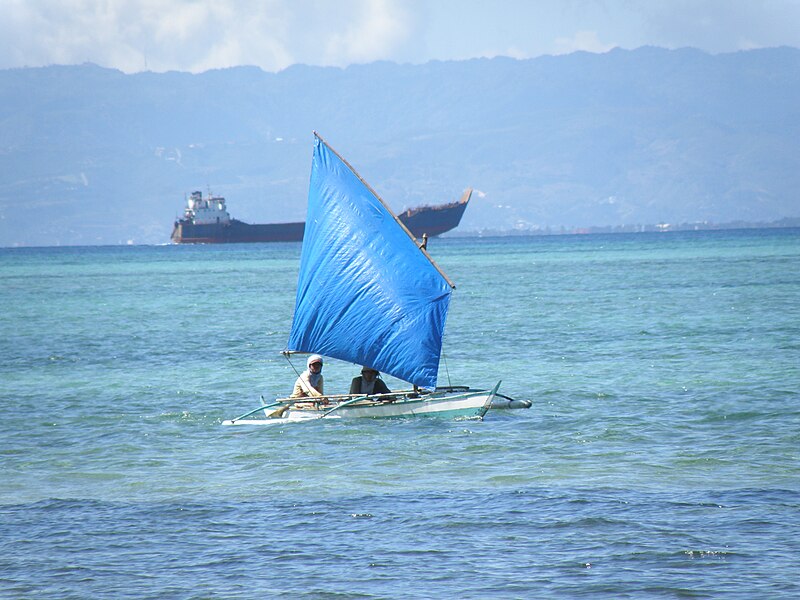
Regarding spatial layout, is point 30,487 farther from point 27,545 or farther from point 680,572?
point 680,572

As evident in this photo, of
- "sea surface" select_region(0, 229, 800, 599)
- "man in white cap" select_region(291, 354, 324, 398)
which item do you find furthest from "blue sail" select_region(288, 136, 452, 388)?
"man in white cap" select_region(291, 354, 324, 398)

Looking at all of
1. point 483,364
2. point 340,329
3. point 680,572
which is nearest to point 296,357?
point 483,364

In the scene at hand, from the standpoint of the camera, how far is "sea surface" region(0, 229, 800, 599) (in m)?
12.7

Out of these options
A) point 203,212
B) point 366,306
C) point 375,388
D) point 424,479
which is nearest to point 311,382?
point 375,388

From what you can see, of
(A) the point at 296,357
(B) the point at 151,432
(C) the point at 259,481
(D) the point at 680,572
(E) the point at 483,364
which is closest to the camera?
(D) the point at 680,572

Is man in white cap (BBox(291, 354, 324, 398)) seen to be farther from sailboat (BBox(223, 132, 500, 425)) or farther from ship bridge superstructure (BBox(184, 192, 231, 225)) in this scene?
ship bridge superstructure (BBox(184, 192, 231, 225))

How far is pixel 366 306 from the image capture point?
2344cm

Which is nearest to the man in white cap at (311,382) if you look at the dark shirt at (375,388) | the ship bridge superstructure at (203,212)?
the dark shirt at (375,388)

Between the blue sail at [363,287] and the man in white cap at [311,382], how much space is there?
0.72 metres

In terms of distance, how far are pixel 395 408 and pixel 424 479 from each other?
514cm

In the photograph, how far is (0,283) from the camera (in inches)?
3839

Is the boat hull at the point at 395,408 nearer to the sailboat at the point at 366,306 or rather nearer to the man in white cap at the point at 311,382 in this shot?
the sailboat at the point at 366,306

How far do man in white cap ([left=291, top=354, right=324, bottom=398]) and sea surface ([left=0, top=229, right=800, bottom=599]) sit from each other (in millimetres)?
874

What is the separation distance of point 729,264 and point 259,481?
81.5m
